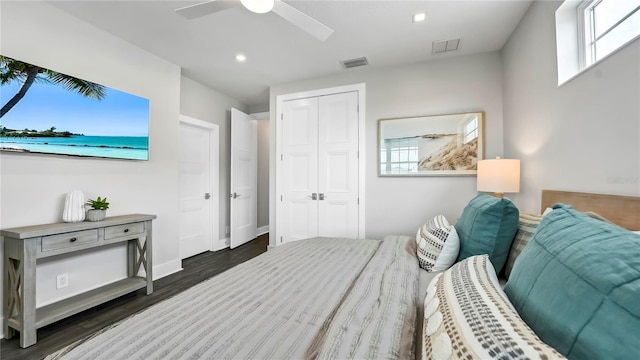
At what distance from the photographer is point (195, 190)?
3.86m

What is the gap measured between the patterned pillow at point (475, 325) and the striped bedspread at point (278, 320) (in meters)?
0.15

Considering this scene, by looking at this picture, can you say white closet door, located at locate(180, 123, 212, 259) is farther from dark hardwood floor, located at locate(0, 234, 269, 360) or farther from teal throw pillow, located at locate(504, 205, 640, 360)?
teal throw pillow, located at locate(504, 205, 640, 360)

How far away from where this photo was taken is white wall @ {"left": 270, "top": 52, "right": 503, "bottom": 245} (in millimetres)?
2955

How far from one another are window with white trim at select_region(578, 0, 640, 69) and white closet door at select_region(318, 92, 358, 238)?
2.20m

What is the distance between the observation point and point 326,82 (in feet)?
11.9

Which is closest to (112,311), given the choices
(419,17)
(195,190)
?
(195,190)

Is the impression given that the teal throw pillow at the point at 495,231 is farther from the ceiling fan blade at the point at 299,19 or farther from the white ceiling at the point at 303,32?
the white ceiling at the point at 303,32

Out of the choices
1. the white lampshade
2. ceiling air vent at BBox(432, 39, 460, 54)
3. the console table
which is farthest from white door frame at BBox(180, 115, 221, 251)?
the white lampshade

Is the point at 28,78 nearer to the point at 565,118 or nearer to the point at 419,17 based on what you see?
the point at 419,17

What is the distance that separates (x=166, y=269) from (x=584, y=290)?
3.63 meters

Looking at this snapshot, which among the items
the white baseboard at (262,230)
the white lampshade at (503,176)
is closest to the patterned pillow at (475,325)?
the white lampshade at (503,176)

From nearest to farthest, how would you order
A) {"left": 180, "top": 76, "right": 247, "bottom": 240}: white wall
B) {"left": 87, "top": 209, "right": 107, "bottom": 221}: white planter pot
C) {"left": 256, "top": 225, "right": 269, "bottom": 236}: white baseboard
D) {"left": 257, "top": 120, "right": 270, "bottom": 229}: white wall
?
{"left": 87, "top": 209, "right": 107, "bottom": 221}: white planter pot < {"left": 180, "top": 76, "right": 247, "bottom": 240}: white wall < {"left": 256, "top": 225, "right": 269, "bottom": 236}: white baseboard < {"left": 257, "top": 120, "right": 270, "bottom": 229}: white wall

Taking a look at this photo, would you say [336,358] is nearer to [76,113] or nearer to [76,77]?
[76,113]

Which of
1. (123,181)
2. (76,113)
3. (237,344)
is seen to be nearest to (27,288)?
(123,181)
